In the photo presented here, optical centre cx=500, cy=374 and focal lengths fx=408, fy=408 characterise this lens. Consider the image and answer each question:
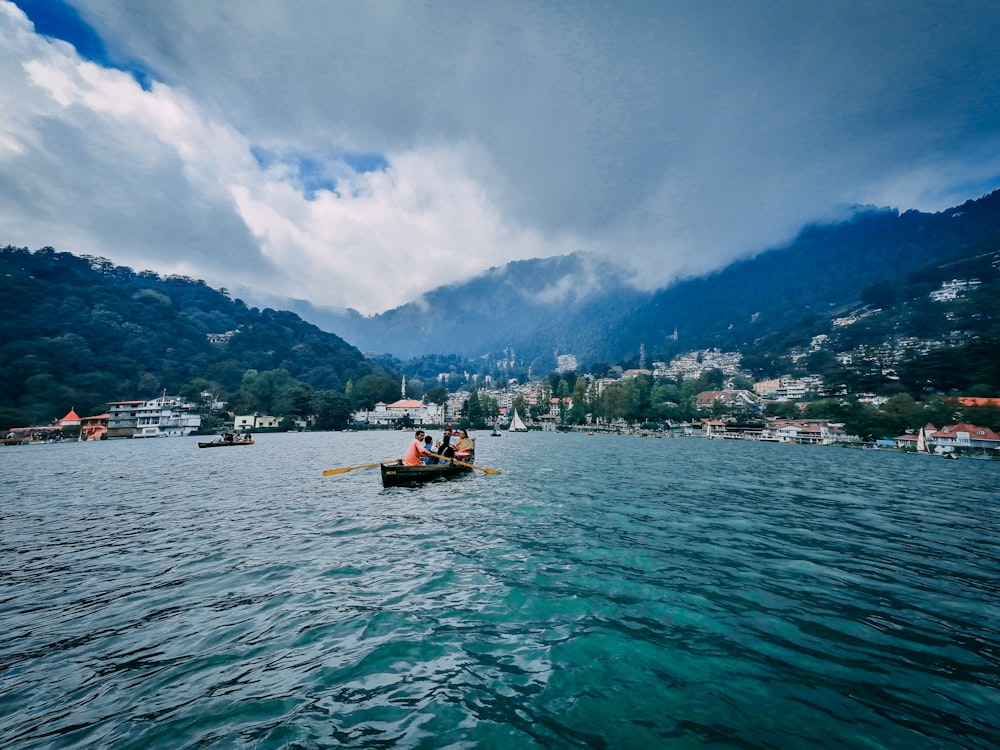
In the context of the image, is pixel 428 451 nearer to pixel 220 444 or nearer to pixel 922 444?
pixel 220 444

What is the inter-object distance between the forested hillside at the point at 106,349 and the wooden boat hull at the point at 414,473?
104m

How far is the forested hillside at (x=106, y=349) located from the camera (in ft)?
295

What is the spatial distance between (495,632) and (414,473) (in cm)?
1529

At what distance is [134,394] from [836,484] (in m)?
151

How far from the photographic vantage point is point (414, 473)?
21.0 m

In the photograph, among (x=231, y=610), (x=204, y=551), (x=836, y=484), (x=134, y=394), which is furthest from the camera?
(x=134, y=394)

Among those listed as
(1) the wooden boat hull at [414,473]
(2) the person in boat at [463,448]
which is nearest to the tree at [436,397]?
(2) the person in boat at [463,448]

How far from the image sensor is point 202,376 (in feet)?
454

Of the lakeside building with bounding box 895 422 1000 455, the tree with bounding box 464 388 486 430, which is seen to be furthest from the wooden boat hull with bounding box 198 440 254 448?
the lakeside building with bounding box 895 422 1000 455

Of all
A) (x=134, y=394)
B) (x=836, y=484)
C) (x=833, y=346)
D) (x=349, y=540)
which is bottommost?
(x=836, y=484)

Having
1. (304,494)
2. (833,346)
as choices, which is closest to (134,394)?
(304,494)

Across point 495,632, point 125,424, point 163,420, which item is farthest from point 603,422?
point 495,632

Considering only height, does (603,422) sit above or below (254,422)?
below

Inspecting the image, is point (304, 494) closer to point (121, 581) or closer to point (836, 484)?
point (121, 581)
